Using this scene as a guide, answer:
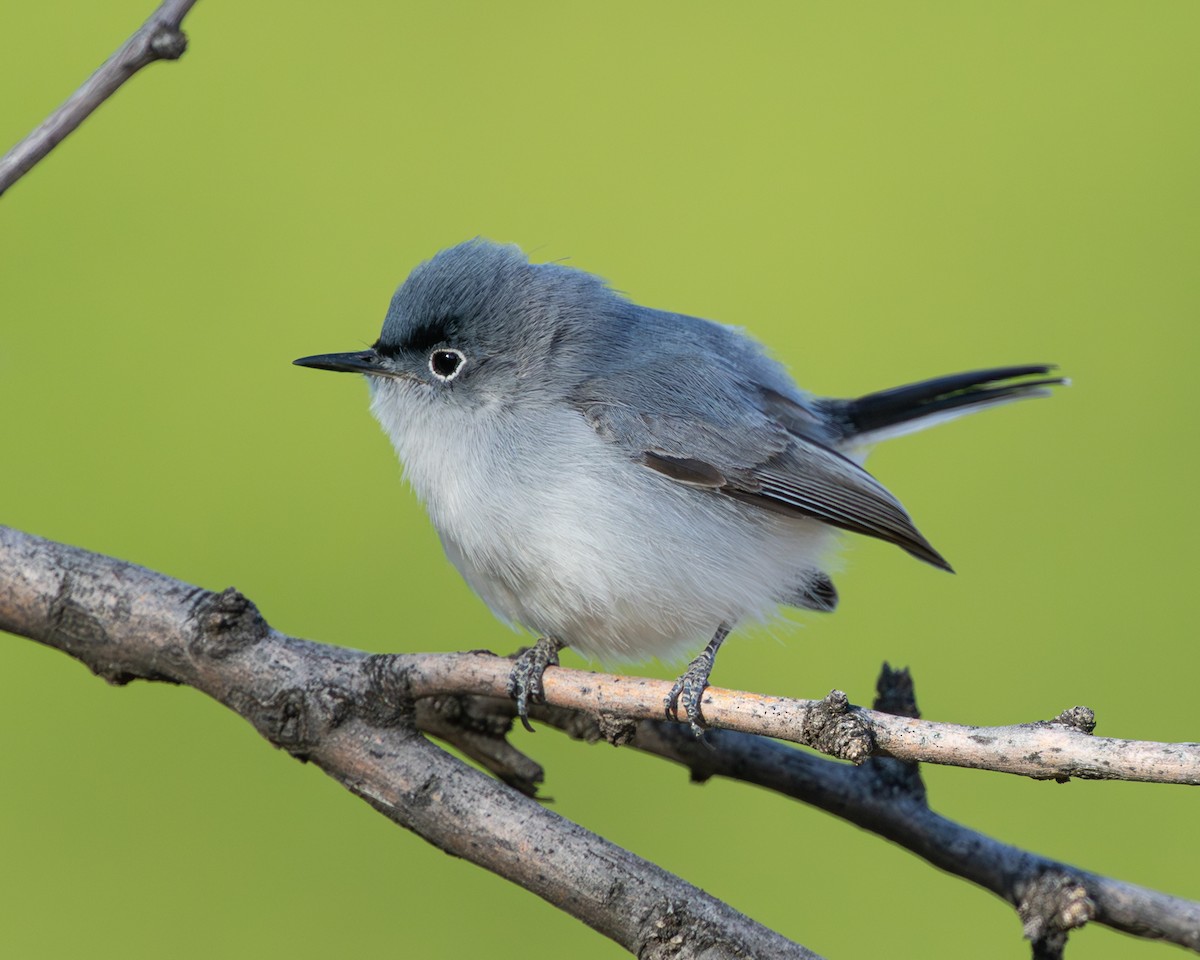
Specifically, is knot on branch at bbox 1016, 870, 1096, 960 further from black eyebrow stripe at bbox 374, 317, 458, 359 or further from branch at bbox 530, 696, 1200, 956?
black eyebrow stripe at bbox 374, 317, 458, 359

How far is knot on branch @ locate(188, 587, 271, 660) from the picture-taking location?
1552 mm

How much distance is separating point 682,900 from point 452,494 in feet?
2.61

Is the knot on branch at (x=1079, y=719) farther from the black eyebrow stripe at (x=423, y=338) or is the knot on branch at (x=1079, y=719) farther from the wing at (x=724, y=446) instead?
the black eyebrow stripe at (x=423, y=338)

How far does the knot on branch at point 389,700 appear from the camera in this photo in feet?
5.07

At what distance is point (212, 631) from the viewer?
155cm

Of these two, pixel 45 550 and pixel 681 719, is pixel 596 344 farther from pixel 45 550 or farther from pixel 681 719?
pixel 45 550

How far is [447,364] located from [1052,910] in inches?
47.9

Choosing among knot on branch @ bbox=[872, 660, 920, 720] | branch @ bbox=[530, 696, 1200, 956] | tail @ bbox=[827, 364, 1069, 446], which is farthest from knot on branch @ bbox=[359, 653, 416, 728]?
tail @ bbox=[827, 364, 1069, 446]

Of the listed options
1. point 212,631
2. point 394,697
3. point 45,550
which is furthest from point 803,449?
point 45,550

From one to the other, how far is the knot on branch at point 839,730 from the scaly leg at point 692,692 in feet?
0.63

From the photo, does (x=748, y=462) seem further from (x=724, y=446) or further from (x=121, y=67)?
(x=121, y=67)

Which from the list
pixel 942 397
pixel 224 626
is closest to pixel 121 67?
pixel 224 626

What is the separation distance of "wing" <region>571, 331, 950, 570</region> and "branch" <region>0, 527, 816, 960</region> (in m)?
0.60

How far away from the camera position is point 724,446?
2010 millimetres
